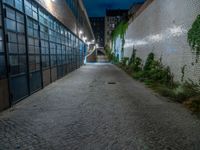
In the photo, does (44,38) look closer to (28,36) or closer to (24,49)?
(28,36)

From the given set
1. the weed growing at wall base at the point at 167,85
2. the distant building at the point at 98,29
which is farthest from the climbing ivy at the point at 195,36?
the distant building at the point at 98,29

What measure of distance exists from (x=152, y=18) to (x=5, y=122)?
28.4ft

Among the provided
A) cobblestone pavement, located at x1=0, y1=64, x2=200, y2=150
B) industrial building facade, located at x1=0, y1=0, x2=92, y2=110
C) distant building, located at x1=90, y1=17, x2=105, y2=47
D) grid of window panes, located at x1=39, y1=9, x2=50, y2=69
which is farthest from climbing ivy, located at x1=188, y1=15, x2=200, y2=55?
distant building, located at x1=90, y1=17, x2=105, y2=47

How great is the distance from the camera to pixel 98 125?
11.1 feet

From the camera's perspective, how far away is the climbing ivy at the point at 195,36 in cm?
480

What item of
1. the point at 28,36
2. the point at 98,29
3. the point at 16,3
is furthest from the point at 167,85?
the point at 98,29

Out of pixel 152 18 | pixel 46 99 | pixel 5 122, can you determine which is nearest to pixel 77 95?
pixel 46 99

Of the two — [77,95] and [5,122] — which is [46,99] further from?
[5,122]

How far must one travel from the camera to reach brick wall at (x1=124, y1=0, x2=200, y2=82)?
5391 mm

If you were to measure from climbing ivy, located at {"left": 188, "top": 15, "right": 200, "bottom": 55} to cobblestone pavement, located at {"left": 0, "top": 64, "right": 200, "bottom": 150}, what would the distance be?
184 centimetres

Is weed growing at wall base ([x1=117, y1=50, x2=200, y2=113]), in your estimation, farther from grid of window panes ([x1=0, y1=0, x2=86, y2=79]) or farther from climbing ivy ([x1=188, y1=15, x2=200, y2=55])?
grid of window panes ([x1=0, y1=0, x2=86, y2=79])

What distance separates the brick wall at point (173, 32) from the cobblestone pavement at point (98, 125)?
1686 millimetres

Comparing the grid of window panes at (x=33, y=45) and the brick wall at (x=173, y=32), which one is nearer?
the brick wall at (x=173, y=32)

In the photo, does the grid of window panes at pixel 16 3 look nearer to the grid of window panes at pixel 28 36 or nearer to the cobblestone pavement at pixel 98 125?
the grid of window panes at pixel 28 36
